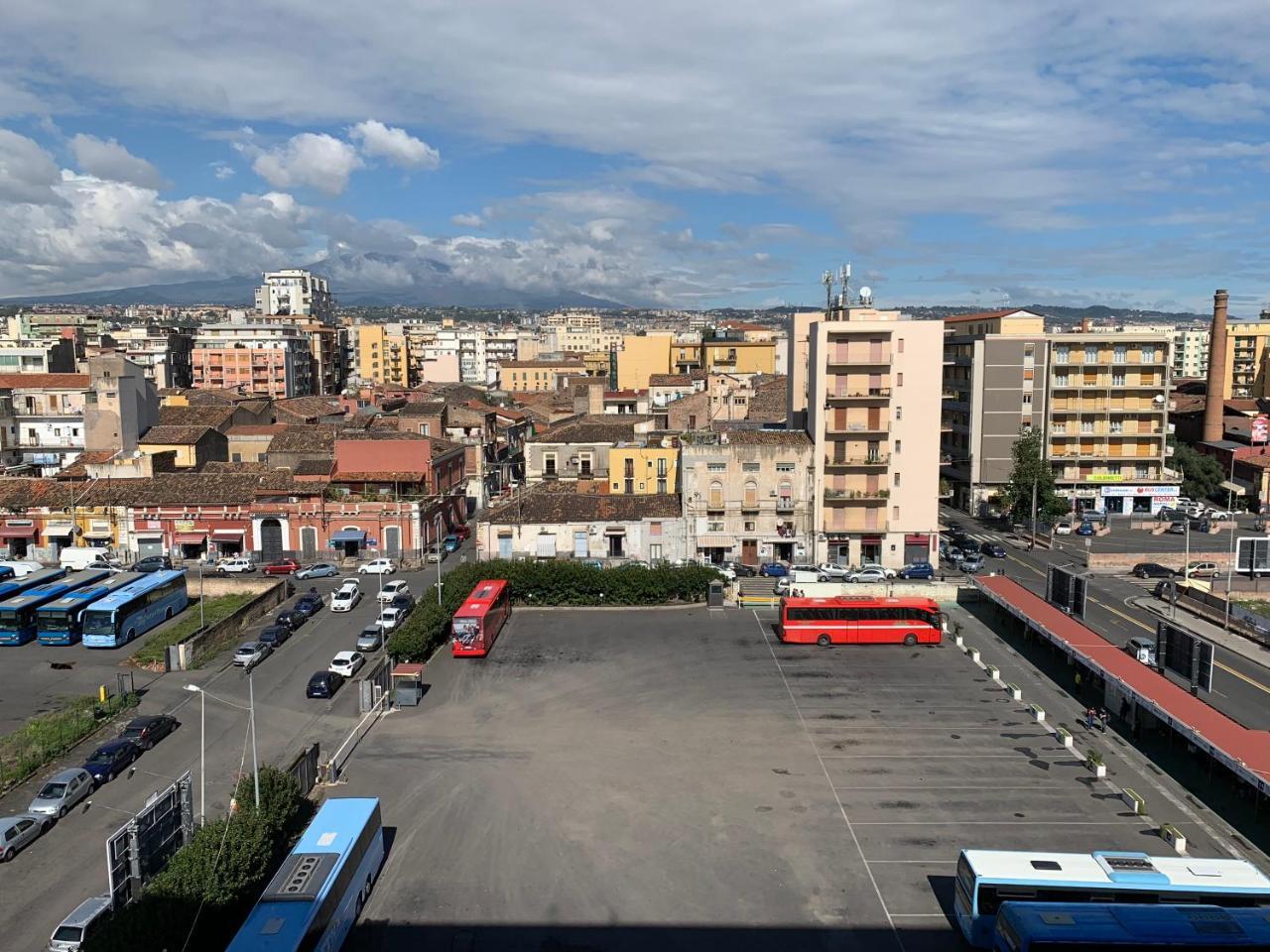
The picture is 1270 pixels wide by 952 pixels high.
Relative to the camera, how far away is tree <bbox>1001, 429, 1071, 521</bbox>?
62.0 m

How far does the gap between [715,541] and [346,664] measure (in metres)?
23.2

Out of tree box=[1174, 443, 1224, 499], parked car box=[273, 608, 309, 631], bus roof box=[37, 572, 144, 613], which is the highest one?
tree box=[1174, 443, 1224, 499]

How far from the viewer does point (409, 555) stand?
183ft

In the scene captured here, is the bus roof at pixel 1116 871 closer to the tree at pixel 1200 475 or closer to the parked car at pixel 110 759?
the parked car at pixel 110 759

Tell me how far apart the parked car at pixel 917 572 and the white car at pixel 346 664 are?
29.8 metres

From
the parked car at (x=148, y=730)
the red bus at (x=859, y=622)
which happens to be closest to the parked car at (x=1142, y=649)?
the red bus at (x=859, y=622)

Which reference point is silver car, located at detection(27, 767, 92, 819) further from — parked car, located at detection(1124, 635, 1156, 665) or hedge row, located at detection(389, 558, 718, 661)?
parked car, located at detection(1124, 635, 1156, 665)

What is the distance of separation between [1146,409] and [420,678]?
57.9 m

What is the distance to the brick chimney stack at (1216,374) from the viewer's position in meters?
80.0

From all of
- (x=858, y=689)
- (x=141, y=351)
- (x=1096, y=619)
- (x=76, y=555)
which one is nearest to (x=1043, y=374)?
(x=1096, y=619)

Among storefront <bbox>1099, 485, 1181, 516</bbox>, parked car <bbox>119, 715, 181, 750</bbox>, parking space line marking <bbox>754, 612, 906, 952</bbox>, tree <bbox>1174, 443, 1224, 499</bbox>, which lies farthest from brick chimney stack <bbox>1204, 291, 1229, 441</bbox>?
parked car <bbox>119, 715, 181, 750</bbox>

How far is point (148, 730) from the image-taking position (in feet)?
98.0

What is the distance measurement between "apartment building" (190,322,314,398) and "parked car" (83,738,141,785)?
327ft

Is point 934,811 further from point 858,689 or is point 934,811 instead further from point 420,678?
point 420,678
